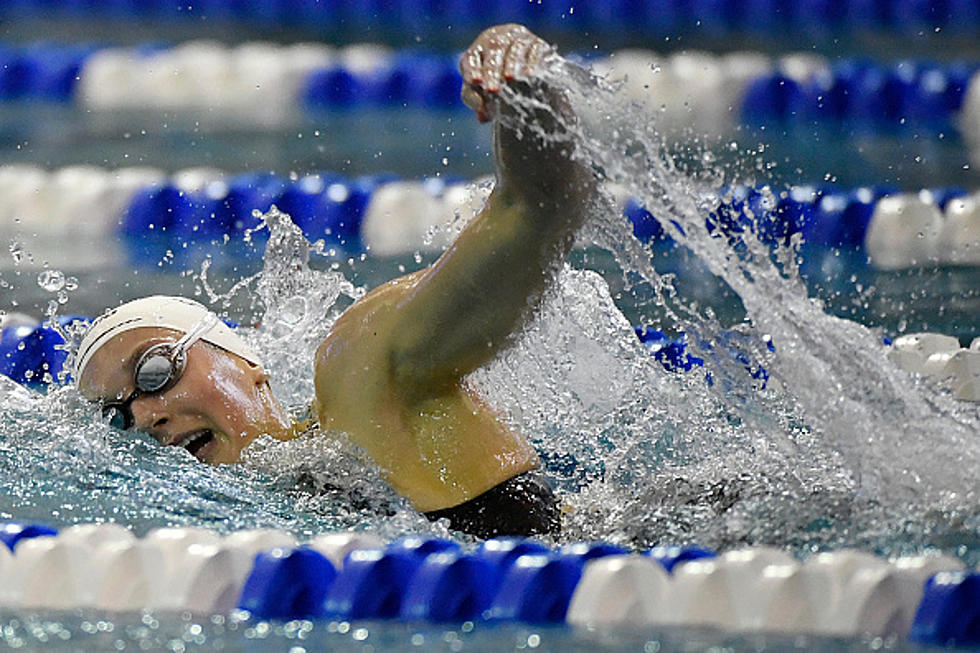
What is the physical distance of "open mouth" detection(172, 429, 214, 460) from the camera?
205cm

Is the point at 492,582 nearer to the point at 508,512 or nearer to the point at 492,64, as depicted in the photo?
the point at 508,512

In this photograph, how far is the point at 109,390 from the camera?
2.05 metres

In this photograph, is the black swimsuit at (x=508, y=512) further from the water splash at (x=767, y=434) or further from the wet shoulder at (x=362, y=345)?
the wet shoulder at (x=362, y=345)

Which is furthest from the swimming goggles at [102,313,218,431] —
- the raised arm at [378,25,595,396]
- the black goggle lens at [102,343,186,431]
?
the raised arm at [378,25,595,396]

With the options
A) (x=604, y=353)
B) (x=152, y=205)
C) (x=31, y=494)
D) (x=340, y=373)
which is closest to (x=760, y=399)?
(x=604, y=353)

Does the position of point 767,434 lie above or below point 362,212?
below

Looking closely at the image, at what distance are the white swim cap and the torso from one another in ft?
0.92

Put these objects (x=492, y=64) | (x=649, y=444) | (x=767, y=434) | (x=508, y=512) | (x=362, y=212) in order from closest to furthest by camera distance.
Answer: (x=492, y=64)
(x=508, y=512)
(x=767, y=434)
(x=649, y=444)
(x=362, y=212)

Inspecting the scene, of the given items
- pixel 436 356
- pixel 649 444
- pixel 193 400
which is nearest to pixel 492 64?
pixel 436 356

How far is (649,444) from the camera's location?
2256mm

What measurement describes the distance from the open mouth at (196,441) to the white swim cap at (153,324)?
135mm

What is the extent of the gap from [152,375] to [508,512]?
0.53 meters

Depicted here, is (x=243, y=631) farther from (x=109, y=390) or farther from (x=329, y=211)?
(x=329, y=211)

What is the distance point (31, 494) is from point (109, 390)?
0.70ft
